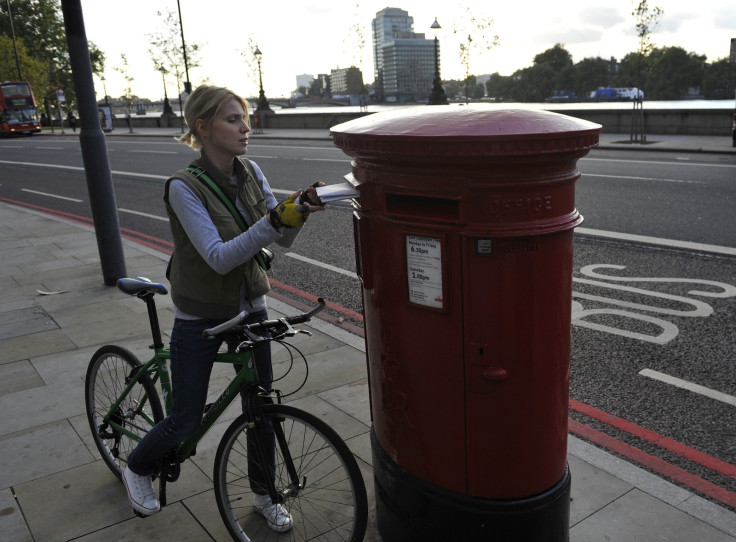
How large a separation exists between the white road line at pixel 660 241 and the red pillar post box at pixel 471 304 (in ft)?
18.8

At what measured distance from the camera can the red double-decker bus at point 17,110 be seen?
4566 centimetres

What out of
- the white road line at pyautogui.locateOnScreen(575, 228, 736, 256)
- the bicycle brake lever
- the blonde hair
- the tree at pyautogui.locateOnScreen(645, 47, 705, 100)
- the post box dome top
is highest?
the tree at pyautogui.locateOnScreen(645, 47, 705, 100)

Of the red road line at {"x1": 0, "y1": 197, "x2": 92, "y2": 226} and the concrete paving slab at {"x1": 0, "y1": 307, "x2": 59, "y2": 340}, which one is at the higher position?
the red road line at {"x1": 0, "y1": 197, "x2": 92, "y2": 226}

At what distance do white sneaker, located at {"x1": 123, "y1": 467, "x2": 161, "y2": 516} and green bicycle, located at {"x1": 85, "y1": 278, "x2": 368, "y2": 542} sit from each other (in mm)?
66

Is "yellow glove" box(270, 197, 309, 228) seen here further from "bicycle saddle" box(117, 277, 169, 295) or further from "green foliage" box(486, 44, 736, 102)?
"green foliage" box(486, 44, 736, 102)

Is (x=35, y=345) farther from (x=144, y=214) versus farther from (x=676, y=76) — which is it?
(x=676, y=76)

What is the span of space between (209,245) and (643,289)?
4.86m

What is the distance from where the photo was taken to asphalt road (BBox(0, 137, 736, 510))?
12.4 feet

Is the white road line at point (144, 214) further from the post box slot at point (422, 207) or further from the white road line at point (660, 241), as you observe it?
the post box slot at point (422, 207)

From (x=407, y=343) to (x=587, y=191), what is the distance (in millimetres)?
9853

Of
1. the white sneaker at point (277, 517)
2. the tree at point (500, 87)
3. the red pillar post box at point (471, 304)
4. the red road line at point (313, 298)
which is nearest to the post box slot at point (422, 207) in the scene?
the red pillar post box at point (471, 304)

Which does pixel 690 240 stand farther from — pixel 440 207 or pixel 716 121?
pixel 716 121

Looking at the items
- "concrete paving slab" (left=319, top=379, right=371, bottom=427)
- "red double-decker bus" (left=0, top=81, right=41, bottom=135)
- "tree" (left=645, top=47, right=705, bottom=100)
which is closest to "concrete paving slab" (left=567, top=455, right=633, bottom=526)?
"concrete paving slab" (left=319, top=379, right=371, bottom=427)

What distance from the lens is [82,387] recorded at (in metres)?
4.56
